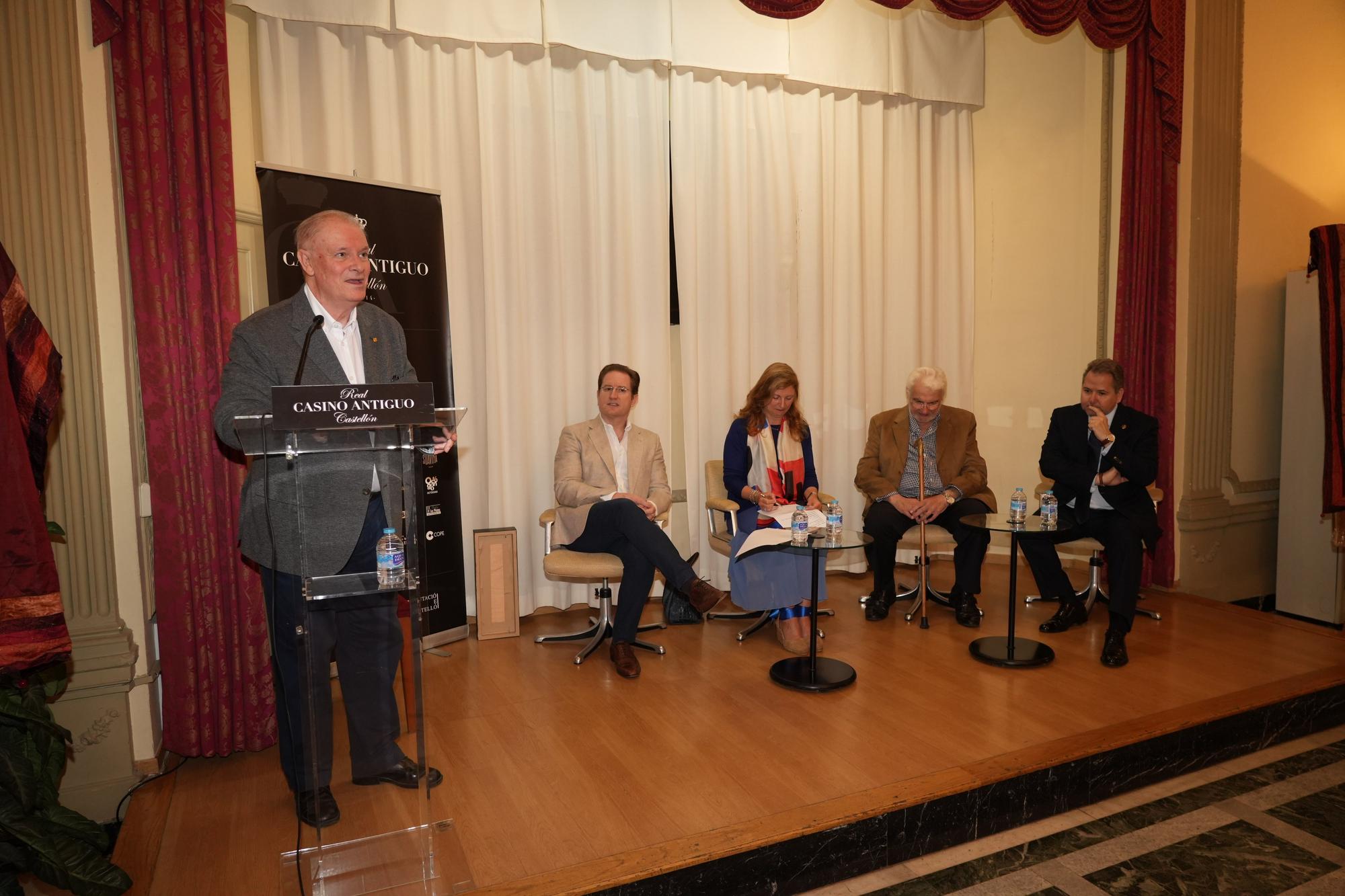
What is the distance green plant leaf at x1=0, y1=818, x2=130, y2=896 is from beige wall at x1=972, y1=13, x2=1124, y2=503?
16.2ft

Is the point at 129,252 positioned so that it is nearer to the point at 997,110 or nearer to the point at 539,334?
the point at 539,334

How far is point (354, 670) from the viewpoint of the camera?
6.24ft

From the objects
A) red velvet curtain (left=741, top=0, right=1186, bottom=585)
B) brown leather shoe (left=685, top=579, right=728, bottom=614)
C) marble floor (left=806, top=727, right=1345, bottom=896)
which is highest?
red velvet curtain (left=741, top=0, right=1186, bottom=585)

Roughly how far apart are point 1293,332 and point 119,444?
572 centimetres

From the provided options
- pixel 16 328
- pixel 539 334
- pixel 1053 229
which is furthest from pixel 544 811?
pixel 1053 229

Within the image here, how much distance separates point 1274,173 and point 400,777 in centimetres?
572

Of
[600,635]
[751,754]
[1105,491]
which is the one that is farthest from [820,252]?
A: [751,754]

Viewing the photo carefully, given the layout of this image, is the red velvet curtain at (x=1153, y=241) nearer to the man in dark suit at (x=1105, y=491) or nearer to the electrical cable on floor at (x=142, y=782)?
the man in dark suit at (x=1105, y=491)

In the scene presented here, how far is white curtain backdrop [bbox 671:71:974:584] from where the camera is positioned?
15.1 feet

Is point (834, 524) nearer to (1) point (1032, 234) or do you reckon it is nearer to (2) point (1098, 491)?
(2) point (1098, 491)

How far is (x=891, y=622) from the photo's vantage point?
4137 millimetres

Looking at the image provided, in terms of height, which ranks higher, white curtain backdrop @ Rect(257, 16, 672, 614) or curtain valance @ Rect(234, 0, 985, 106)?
curtain valance @ Rect(234, 0, 985, 106)

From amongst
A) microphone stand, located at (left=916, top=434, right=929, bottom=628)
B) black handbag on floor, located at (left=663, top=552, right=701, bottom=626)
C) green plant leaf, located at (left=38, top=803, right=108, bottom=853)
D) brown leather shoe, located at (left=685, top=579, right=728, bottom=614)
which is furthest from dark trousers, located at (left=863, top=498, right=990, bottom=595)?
green plant leaf, located at (left=38, top=803, right=108, bottom=853)

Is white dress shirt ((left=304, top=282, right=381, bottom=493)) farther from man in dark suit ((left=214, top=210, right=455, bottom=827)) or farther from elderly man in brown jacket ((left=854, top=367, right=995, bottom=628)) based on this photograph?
elderly man in brown jacket ((left=854, top=367, right=995, bottom=628))
